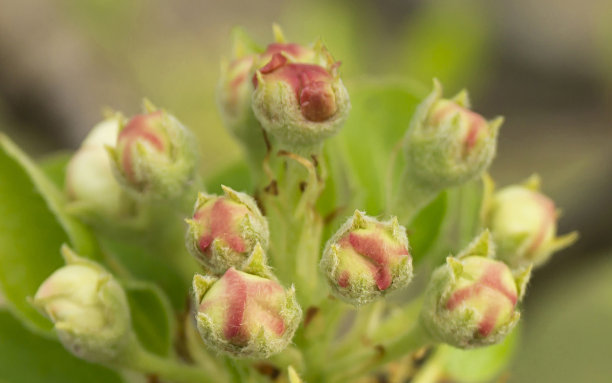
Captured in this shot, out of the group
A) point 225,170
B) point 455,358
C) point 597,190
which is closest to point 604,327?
point 597,190

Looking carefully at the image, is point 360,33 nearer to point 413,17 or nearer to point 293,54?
point 413,17

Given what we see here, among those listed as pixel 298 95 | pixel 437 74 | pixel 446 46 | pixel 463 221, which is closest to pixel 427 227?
pixel 463 221

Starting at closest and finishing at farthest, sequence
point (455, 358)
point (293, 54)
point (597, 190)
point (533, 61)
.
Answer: point (293, 54)
point (455, 358)
point (597, 190)
point (533, 61)

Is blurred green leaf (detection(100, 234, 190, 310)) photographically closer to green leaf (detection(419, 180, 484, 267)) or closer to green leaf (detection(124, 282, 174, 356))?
green leaf (detection(124, 282, 174, 356))

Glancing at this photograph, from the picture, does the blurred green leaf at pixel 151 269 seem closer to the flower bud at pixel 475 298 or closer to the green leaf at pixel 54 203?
the green leaf at pixel 54 203

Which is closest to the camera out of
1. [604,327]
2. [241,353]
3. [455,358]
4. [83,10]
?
[241,353]

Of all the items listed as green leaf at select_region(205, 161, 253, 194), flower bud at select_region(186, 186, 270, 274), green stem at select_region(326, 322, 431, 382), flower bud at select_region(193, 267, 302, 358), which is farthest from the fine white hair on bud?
green leaf at select_region(205, 161, 253, 194)

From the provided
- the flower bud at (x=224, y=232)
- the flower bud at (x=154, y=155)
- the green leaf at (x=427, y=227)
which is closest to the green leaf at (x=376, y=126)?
the green leaf at (x=427, y=227)
